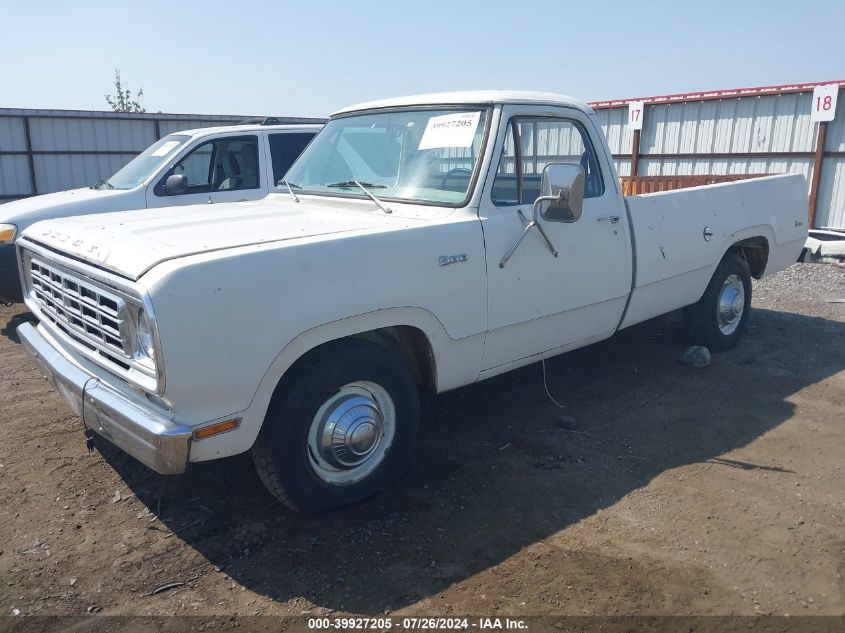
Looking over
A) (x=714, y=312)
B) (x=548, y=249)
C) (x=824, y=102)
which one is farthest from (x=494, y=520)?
(x=824, y=102)

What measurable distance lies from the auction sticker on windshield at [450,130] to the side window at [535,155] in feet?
0.72

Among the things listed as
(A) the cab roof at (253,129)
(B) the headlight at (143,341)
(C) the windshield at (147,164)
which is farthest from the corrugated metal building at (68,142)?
(B) the headlight at (143,341)

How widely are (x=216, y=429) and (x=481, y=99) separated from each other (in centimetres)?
243

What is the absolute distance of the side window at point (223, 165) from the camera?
7.34 metres

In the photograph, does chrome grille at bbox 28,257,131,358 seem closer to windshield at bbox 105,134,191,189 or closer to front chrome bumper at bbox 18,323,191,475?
front chrome bumper at bbox 18,323,191,475

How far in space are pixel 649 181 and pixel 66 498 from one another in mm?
7135

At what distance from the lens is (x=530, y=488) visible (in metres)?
3.75

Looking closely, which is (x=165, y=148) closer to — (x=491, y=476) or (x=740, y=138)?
(x=491, y=476)

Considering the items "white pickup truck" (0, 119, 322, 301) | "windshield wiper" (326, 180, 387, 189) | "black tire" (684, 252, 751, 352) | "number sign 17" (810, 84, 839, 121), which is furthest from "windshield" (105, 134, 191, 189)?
"number sign 17" (810, 84, 839, 121)

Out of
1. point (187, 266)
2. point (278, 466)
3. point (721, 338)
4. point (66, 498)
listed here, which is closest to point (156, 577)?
→ point (278, 466)

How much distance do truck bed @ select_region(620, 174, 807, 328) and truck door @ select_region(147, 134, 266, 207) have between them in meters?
4.31

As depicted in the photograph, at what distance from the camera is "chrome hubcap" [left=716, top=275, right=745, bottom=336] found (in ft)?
19.4

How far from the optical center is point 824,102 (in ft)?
41.9

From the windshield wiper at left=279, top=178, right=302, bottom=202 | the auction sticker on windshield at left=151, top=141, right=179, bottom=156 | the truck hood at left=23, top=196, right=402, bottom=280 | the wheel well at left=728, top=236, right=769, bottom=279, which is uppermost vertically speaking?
the auction sticker on windshield at left=151, top=141, right=179, bottom=156
